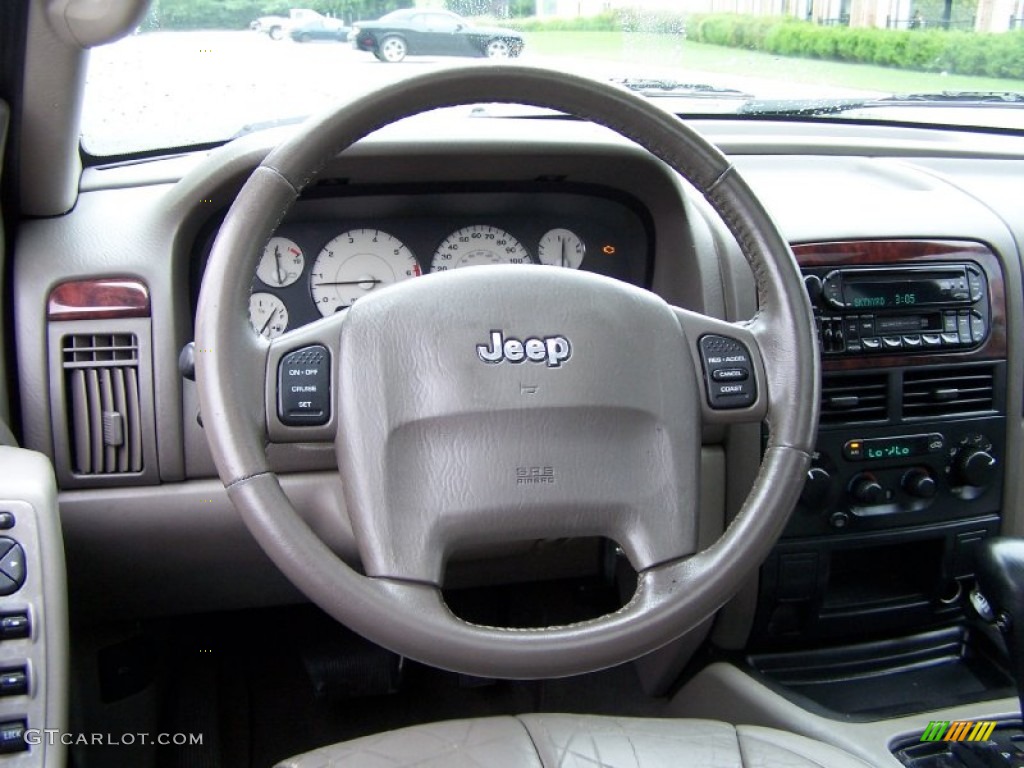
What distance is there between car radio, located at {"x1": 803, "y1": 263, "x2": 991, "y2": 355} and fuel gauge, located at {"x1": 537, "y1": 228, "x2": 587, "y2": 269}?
0.45m

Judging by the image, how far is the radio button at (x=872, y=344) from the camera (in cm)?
204

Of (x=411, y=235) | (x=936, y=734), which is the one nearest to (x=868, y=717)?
(x=936, y=734)

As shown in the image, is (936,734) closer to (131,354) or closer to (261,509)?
(261,509)

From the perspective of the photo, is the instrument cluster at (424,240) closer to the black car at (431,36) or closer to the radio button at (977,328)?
the black car at (431,36)

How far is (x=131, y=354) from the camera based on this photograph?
183cm

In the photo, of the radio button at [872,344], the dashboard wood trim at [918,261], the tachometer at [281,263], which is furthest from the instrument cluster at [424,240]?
the radio button at [872,344]

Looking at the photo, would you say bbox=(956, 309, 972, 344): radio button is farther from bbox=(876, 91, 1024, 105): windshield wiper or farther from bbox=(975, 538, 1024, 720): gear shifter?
bbox=(876, 91, 1024, 105): windshield wiper

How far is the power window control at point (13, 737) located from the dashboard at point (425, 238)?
80 centimetres

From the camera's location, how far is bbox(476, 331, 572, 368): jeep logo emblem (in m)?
1.36

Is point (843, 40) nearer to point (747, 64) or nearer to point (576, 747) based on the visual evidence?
point (747, 64)

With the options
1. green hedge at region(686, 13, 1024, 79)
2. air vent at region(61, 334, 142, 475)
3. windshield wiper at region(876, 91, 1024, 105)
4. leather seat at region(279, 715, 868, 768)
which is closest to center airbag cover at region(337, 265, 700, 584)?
leather seat at region(279, 715, 868, 768)

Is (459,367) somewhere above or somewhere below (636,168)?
below

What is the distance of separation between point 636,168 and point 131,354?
0.97 meters

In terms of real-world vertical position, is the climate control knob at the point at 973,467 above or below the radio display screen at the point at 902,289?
below
